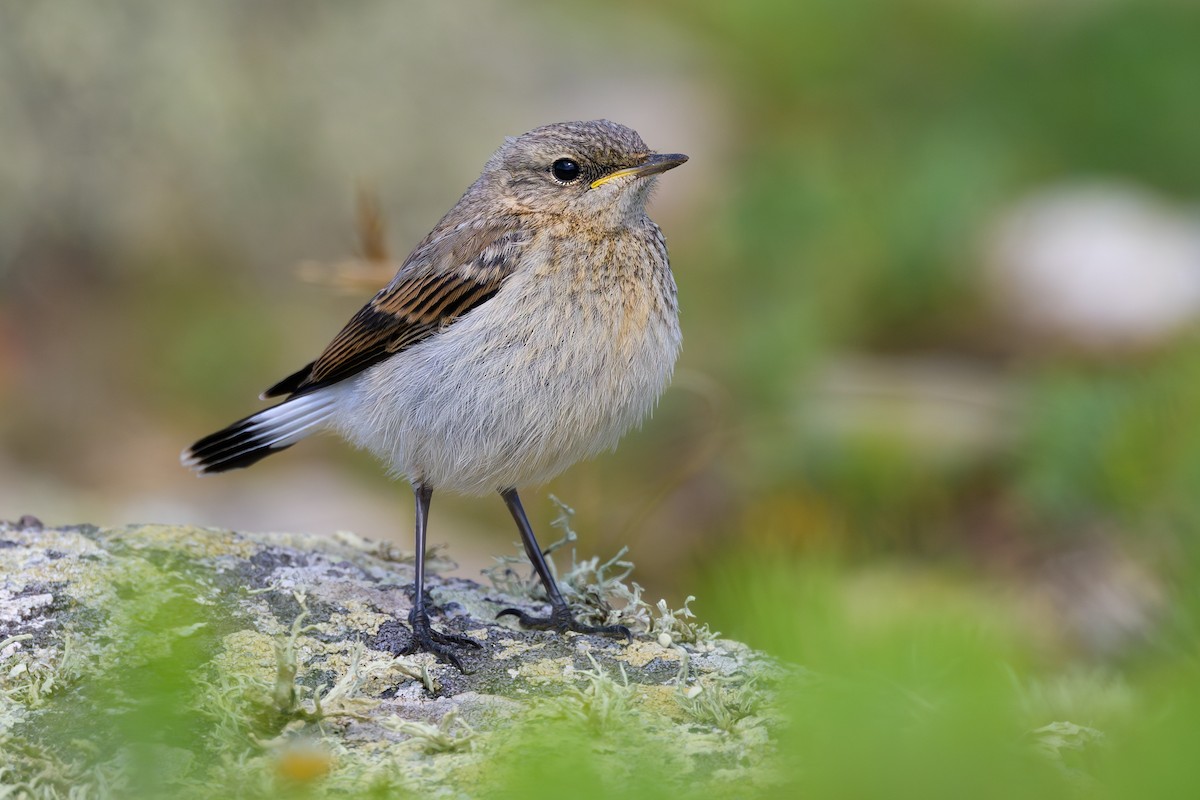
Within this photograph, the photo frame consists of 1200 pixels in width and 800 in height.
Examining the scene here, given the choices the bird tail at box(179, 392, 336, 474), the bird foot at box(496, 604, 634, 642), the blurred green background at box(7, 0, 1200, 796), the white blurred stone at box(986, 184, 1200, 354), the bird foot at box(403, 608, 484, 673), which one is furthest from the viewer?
the white blurred stone at box(986, 184, 1200, 354)

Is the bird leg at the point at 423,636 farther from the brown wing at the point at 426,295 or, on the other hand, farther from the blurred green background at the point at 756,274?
the blurred green background at the point at 756,274

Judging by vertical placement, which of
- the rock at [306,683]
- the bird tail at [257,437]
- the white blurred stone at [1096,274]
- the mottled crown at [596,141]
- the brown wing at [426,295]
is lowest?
the rock at [306,683]

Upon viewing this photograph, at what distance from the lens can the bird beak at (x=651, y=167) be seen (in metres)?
5.05

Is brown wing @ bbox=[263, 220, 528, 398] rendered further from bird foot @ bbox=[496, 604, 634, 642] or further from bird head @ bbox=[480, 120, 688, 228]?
bird foot @ bbox=[496, 604, 634, 642]

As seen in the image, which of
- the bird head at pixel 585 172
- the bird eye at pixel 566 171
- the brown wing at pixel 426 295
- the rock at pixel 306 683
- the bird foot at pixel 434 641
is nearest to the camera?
the rock at pixel 306 683

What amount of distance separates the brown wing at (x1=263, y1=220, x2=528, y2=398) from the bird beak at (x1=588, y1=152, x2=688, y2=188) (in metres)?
0.43

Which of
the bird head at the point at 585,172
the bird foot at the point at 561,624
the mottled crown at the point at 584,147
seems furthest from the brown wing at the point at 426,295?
the bird foot at the point at 561,624

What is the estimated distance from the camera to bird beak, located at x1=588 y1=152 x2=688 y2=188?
5051 millimetres

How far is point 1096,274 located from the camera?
1086 centimetres

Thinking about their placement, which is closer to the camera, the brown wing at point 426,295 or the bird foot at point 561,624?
the bird foot at point 561,624

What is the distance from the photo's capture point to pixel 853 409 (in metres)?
8.98

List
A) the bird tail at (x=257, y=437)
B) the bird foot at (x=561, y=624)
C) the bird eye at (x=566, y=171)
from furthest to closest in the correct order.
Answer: the bird tail at (x=257, y=437)
the bird eye at (x=566, y=171)
the bird foot at (x=561, y=624)

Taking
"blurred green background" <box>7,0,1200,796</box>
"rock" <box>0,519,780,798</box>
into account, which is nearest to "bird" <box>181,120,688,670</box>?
"rock" <box>0,519,780,798</box>

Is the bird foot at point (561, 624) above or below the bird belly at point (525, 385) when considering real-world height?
below
